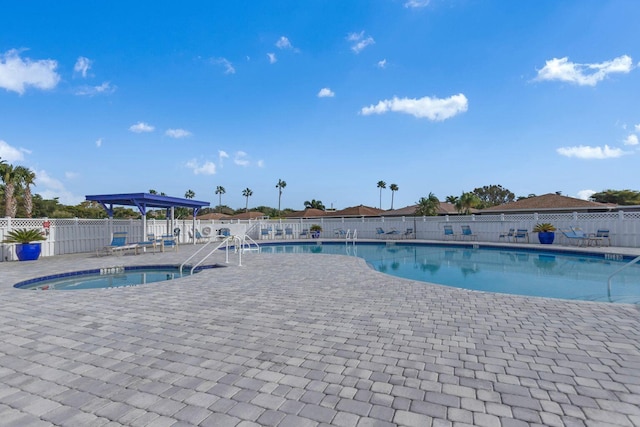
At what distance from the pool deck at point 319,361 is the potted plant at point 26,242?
6.68m

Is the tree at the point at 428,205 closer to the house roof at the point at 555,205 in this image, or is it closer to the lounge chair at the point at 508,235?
the house roof at the point at 555,205

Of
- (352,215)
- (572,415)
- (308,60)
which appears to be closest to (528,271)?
(572,415)

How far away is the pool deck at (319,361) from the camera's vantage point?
1982 millimetres

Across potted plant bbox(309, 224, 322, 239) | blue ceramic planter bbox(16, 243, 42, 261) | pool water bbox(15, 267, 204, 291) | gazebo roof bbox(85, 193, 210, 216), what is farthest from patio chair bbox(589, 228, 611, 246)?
blue ceramic planter bbox(16, 243, 42, 261)

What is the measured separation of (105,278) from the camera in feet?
26.5

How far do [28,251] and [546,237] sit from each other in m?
19.3

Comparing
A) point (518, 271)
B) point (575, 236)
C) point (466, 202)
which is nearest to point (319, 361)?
point (518, 271)

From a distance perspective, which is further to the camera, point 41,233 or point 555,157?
point 555,157

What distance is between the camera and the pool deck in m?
1.98

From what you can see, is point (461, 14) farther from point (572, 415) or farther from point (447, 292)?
point (572, 415)

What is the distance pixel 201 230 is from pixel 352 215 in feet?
50.5

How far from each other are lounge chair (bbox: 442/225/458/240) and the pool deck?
12.5 m

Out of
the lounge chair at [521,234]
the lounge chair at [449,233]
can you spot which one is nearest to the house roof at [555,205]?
the lounge chair at [521,234]

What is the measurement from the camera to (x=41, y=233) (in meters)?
10.9
